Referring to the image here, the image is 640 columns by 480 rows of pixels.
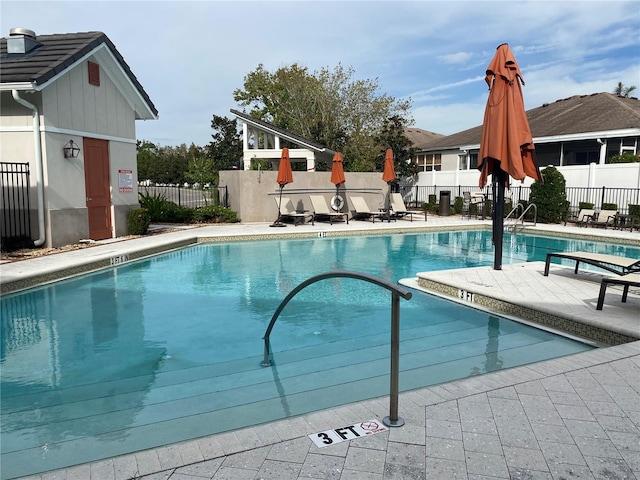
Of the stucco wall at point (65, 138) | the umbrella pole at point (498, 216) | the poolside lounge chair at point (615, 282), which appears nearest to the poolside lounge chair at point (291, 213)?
the stucco wall at point (65, 138)

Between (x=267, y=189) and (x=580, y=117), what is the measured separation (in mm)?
17394

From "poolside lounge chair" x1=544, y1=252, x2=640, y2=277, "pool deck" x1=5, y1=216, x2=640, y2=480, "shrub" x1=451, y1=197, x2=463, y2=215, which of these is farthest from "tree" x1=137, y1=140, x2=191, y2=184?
"pool deck" x1=5, y1=216, x2=640, y2=480

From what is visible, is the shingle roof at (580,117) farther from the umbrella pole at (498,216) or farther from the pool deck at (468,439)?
the pool deck at (468,439)

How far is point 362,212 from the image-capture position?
18844 mm

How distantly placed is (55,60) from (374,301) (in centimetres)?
914

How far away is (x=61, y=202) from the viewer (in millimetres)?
11023

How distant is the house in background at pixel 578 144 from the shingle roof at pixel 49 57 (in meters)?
→ 17.3

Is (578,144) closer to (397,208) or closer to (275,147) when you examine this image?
(397,208)

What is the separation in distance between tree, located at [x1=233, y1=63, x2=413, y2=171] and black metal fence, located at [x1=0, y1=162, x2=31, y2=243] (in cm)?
2048

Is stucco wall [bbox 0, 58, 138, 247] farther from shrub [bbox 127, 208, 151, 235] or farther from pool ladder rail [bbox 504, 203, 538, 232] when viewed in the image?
pool ladder rail [bbox 504, 203, 538, 232]

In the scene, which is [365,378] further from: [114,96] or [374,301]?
[114,96]

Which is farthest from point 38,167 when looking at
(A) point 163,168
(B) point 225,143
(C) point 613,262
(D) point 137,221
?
(A) point 163,168

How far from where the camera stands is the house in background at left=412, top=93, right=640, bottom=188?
738 inches

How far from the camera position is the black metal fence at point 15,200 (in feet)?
34.0
